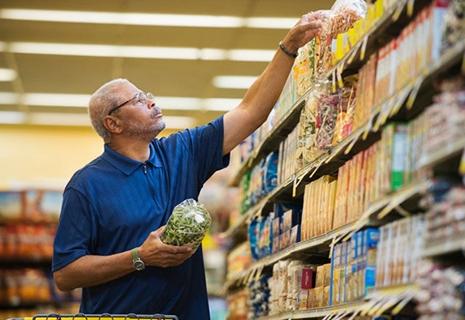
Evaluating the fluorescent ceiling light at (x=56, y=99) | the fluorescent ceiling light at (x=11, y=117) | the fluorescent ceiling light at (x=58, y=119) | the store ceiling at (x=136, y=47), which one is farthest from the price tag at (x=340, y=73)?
the fluorescent ceiling light at (x=11, y=117)

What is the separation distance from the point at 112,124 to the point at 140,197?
42cm

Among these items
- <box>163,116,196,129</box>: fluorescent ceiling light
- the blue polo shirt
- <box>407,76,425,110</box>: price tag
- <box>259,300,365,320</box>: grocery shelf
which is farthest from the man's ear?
<box>163,116,196,129</box>: fluorescent ceiling light

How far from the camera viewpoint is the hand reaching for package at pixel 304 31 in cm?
446

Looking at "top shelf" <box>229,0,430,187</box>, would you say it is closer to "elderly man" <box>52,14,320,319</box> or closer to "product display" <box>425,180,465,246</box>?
"elderly man" <box>52,14,320,319</box>

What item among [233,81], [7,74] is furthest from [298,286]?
[7,74]

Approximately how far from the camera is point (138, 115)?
4.72 metres

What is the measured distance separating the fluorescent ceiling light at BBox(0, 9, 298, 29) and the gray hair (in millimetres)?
4941

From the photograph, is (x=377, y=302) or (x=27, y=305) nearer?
(x=377, y=302)

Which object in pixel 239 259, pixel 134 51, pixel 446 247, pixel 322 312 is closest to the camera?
pixel 446 247

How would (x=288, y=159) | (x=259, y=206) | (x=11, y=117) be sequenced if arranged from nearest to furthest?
(x=288, y=159), (x=259, y=206), (x=11, y=117)

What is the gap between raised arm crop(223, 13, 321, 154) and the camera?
450 cm

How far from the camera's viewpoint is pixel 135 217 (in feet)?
14.8

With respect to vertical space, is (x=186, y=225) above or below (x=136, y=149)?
below

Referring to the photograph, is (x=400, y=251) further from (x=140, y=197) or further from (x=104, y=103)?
(x=104, y=103)
